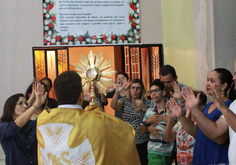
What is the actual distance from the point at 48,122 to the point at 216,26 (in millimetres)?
2858

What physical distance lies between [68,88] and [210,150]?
4.86 feet

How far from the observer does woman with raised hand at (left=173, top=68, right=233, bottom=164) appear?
2.64 m

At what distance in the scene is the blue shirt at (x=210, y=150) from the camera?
274 cm

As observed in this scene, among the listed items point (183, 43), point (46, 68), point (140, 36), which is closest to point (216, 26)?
point (183, 43)

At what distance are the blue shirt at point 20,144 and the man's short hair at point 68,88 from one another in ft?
3.25

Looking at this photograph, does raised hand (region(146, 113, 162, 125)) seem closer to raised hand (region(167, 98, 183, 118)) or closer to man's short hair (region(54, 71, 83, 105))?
raised hand (region(167, 98, 183, 118))

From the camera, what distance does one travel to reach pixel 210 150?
9.19 ft

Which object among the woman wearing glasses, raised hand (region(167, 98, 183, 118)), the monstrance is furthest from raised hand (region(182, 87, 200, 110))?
the woman wearing glasses

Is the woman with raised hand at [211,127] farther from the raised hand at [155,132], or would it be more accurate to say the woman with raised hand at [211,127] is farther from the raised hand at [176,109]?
the raised hand at [155,132]

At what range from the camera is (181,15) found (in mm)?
5621

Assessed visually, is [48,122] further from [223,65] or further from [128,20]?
[128,20]

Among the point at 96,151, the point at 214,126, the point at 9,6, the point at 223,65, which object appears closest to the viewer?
the point at 96,151

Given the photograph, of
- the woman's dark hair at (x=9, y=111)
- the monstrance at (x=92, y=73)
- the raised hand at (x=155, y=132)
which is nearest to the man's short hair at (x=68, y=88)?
the monstrance at (x=92, y=73)

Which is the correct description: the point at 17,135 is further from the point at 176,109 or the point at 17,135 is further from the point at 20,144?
the point at 176,109
